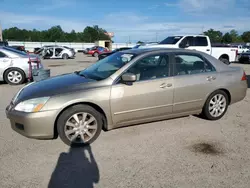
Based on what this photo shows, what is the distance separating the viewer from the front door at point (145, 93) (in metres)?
3.57

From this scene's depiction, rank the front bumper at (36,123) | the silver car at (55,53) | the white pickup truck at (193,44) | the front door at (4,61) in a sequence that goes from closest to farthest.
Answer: the front bumper at (36,123) → the front door at (4,61) → the white pickup truck at (193,44) → the silver car at (55,53)

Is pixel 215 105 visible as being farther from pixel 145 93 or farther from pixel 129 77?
pixel 129 77

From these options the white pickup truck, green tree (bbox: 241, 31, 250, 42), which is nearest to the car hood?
the white pickup truck

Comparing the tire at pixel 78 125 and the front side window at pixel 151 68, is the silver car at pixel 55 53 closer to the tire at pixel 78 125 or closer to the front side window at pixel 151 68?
the front side window at pixel 151 68

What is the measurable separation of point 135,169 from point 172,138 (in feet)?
3.80

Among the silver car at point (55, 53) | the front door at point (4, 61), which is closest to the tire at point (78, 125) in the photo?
the front door at point (4, 61)

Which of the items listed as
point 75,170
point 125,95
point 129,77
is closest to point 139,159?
point 75,170

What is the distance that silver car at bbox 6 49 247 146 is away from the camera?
3271mm

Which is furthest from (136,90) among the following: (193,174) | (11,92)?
(11,92)

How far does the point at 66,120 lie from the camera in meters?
3.32

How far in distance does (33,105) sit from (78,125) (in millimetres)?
734

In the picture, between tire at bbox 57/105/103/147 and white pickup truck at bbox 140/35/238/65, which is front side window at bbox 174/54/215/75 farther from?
white pickup truck at bbox 140/35/238/65

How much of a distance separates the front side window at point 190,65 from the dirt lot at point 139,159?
1064mm

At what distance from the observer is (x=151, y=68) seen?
3.96 metres
